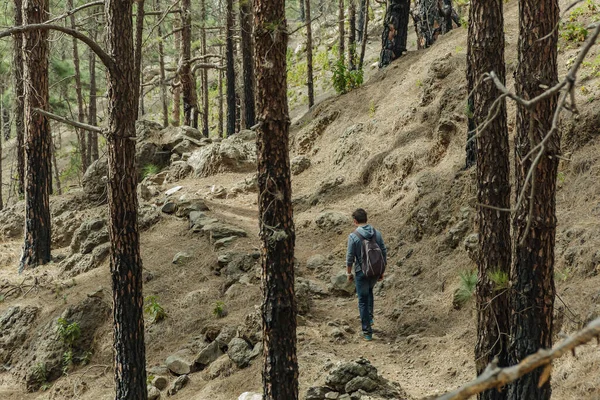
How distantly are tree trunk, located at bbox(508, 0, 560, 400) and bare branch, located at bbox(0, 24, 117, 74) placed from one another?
14.7 ft

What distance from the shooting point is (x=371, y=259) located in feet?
30.7

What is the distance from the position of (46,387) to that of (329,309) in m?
4.79

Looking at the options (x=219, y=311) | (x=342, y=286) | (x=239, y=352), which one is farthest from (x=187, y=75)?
(x=239, y=352)

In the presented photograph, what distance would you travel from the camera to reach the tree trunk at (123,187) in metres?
8.02

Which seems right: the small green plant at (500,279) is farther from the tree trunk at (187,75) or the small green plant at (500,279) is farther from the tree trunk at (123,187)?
the tree trunk at (187,75)

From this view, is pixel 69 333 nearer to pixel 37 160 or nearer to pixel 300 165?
pixel 37 160

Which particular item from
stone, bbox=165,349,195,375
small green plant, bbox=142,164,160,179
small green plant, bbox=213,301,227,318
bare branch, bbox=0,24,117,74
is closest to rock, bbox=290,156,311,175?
small green plant, bbox=142,164,160,179

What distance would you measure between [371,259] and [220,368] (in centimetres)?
262

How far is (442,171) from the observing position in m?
12.9

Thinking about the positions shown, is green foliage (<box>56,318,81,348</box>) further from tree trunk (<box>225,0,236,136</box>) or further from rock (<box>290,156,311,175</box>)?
tree trunk (<box>225,0,236,136</box>)

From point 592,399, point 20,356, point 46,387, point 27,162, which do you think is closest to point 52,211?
point 27,162

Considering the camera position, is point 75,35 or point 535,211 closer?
point 535,211

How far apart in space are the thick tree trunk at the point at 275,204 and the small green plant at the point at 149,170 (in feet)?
39.5

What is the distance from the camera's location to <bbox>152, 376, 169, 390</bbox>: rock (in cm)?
957
